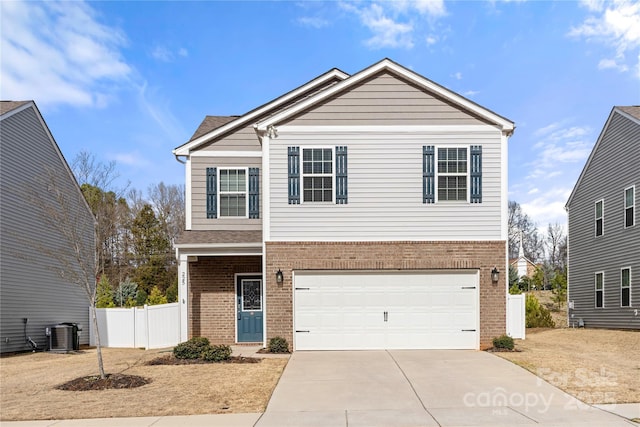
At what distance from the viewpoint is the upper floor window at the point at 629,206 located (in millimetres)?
19562

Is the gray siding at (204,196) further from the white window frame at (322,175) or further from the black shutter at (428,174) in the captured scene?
the black shutter at (428,174)

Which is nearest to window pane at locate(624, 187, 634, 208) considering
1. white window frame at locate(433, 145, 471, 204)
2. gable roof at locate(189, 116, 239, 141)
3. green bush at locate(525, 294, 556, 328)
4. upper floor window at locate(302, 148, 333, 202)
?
green bush at locate(525, 294, 556, 328)

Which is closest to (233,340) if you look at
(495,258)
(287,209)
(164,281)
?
(287,209)

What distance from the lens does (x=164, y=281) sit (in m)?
38.9

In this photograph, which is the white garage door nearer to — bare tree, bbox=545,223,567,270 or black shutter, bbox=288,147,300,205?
black shutter, bbox=288,147,300,205

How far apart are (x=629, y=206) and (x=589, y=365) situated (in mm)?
11332

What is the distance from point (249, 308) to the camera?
51.1 feet

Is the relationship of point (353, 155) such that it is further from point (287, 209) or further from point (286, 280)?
point (286, 280)

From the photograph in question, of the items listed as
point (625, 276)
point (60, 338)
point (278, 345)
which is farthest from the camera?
point (625, 276)

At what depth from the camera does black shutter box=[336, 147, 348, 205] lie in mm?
13609

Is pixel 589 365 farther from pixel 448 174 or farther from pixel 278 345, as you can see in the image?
pixel 278 345

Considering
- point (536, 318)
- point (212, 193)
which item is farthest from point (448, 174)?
point (536, 318)

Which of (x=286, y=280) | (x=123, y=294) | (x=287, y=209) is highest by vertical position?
(x=287, y=209)

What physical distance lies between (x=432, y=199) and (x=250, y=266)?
18.9 ft
